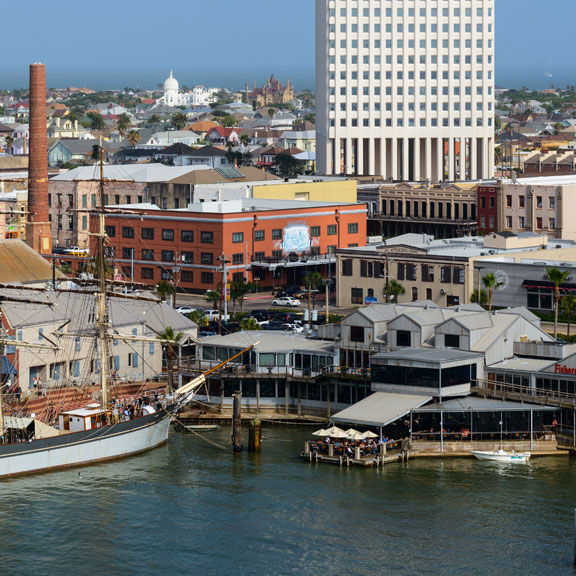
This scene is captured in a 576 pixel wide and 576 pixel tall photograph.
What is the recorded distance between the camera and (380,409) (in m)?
79.3

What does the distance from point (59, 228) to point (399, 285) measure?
189 ft

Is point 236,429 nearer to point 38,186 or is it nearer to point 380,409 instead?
point 380,409

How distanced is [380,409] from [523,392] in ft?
25.3

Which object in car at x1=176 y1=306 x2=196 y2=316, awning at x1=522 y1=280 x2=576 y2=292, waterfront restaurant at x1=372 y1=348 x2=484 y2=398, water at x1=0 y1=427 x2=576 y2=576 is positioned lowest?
water at x1=0 y1=427 x2=576 y2=576

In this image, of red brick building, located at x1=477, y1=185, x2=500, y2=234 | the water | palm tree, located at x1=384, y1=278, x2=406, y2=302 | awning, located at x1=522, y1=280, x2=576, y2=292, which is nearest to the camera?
the water

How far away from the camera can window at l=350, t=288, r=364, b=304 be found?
399ft

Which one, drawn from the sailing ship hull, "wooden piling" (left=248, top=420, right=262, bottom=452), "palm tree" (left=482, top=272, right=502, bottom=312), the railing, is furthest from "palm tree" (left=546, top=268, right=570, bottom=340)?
the sailing ship hull

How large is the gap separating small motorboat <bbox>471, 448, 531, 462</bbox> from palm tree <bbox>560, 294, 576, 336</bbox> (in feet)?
74.5

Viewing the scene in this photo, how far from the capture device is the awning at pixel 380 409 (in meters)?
77.8

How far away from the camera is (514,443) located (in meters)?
78.8

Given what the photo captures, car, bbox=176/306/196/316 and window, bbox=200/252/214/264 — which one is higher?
window, bbox=200/252/214/264

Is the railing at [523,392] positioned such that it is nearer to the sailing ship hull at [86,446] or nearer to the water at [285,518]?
the water at [285,518]

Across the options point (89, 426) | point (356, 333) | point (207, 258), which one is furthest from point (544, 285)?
point (89, 426)

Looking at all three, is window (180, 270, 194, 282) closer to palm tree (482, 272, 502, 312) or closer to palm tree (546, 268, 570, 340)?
palm tree (482, 272, 502, 312)
